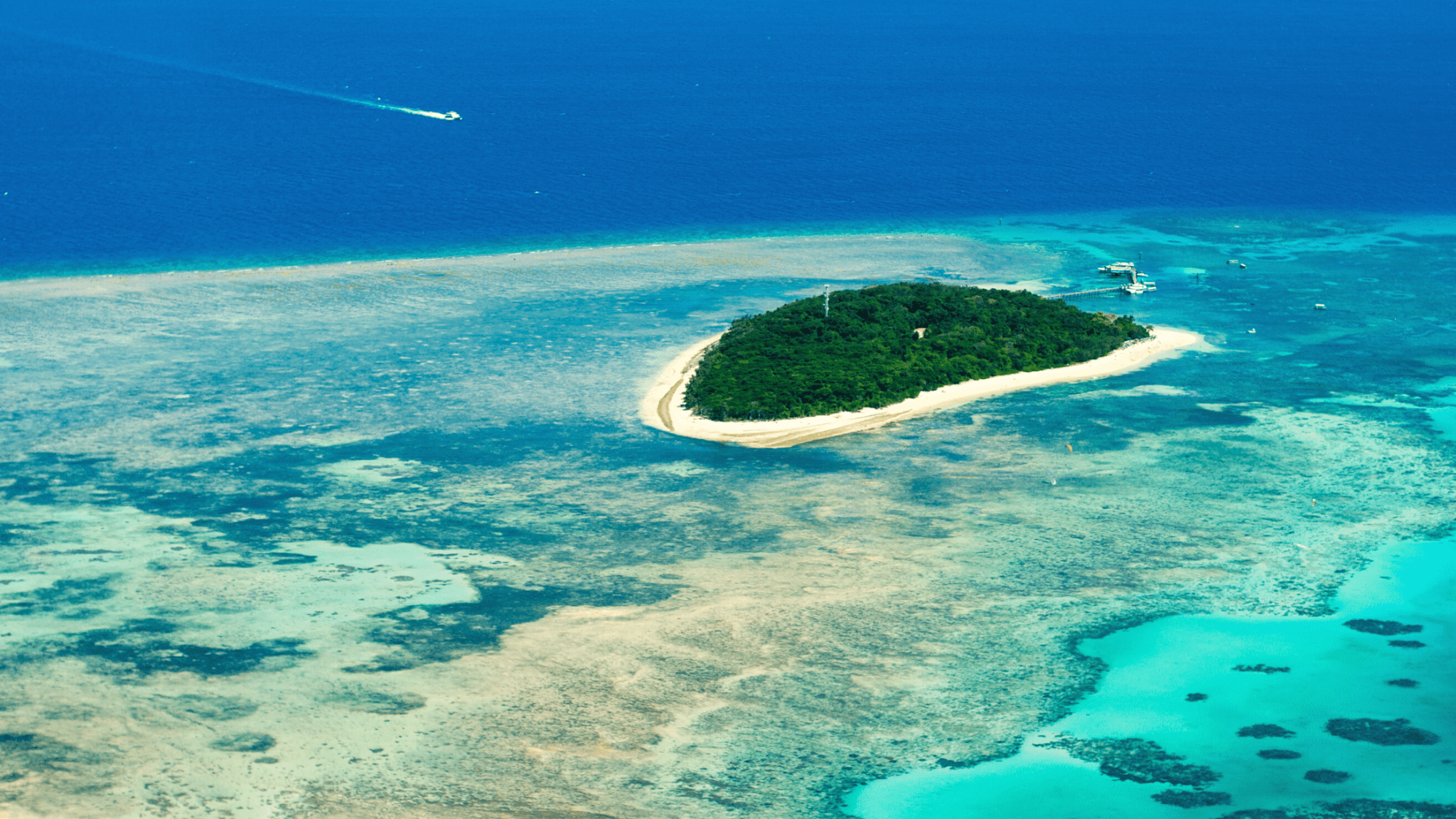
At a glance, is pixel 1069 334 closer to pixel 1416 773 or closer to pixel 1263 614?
pixel 1263 614

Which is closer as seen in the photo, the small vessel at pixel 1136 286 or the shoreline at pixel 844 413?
the shoreline at pixel 844 413

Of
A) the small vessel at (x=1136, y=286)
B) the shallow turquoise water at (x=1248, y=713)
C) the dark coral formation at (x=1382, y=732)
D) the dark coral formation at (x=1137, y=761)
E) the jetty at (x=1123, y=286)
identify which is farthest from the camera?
the small vessel at (x=1136, y=286)

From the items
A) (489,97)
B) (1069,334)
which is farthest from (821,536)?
(489,97)

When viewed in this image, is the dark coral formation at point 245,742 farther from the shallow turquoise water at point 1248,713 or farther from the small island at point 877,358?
the small island at point 877,358

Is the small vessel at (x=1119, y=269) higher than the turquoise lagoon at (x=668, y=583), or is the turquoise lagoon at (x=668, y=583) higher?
the small vessel at (x=1119, y=269)

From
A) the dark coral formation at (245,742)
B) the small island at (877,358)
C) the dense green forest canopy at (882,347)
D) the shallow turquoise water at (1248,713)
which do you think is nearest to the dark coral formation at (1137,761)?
the shallow turquoise water at (1248,713)

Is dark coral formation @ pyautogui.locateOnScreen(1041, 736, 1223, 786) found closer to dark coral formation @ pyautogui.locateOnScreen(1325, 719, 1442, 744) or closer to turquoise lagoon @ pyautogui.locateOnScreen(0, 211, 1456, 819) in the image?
turquoise lagoon @ pyautogui.locateOnScreen(0, 211, 1456, 819)

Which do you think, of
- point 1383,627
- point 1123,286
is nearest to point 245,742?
point 1383,627
